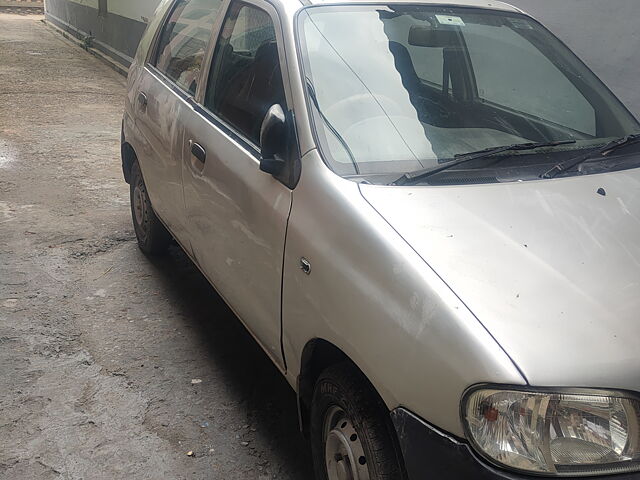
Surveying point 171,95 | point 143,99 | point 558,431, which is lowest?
point 558,431

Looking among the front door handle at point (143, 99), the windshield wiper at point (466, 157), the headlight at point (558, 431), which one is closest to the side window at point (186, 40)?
the front door handle at point (143, 99)

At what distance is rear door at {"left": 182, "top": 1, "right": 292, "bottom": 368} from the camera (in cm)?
284

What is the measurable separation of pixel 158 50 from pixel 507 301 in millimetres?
3330

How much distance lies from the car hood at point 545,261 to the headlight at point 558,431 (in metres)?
0.05

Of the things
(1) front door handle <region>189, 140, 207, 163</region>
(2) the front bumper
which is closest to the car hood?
(2) the front bumper

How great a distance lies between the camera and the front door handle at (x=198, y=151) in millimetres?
3434

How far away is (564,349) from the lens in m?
1.83

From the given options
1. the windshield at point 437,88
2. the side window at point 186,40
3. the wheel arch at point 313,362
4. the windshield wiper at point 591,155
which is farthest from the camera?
the side window at point 186,40

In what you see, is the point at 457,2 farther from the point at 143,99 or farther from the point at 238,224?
the point at 143,99

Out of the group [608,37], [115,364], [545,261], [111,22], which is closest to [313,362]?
[545,261]

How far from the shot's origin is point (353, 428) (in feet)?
7.61

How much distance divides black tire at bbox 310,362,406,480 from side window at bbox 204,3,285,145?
1.15m

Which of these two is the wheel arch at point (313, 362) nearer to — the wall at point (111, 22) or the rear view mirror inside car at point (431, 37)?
the rear view mirror inside car at point (431, 37)

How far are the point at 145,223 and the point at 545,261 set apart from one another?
3323 mm
